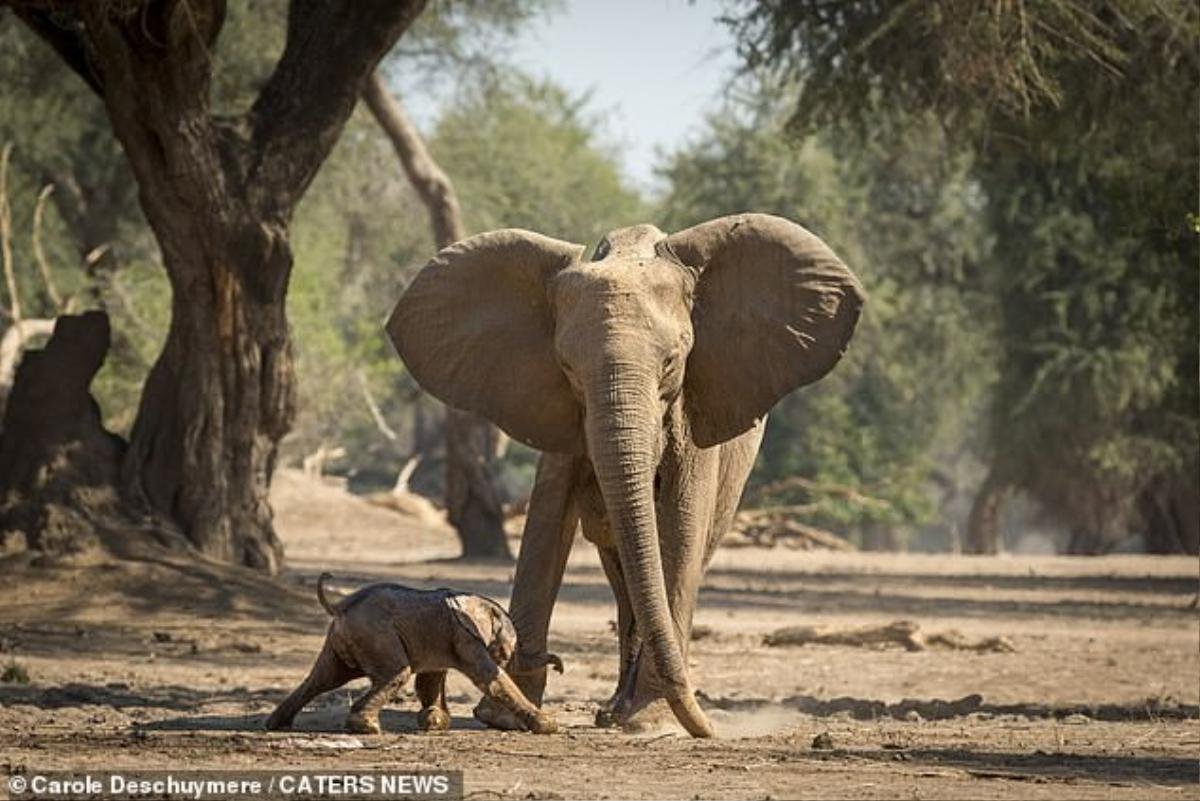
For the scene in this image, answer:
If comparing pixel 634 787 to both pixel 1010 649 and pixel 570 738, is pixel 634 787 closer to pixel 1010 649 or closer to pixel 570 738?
pixel 570 738

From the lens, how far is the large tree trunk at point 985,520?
49.2 metres

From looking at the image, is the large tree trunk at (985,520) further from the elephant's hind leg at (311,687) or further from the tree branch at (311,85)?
the elephant's hind leg at (311,687)

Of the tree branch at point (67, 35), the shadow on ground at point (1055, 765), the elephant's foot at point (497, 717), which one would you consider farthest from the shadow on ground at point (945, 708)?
the tree branch at point (67, 35)

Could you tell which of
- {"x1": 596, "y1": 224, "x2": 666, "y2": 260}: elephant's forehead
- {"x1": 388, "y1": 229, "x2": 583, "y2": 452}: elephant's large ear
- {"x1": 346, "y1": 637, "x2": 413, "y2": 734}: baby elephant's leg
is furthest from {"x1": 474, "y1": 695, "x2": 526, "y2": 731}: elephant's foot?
{"x1": 596, "y1": 224, "x2": 666, "y2": 260}: elephant's forehead

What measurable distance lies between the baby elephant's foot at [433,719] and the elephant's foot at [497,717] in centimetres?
19

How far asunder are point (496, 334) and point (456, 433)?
16078 millimetres

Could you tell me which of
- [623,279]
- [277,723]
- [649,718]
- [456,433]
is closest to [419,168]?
[456,433]

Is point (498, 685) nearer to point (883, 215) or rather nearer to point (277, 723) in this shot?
point (277, 723)

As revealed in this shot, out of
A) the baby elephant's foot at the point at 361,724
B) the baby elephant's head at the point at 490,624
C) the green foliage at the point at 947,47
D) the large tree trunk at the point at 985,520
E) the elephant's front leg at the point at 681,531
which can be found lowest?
the baby elephant's foot at the point at 361,724

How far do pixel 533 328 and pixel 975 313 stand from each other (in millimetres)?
32719

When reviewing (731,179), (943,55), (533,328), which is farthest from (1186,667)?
(731,179)

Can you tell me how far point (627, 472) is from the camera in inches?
383

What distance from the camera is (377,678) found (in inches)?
386

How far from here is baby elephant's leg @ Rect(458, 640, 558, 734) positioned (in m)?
9.85
